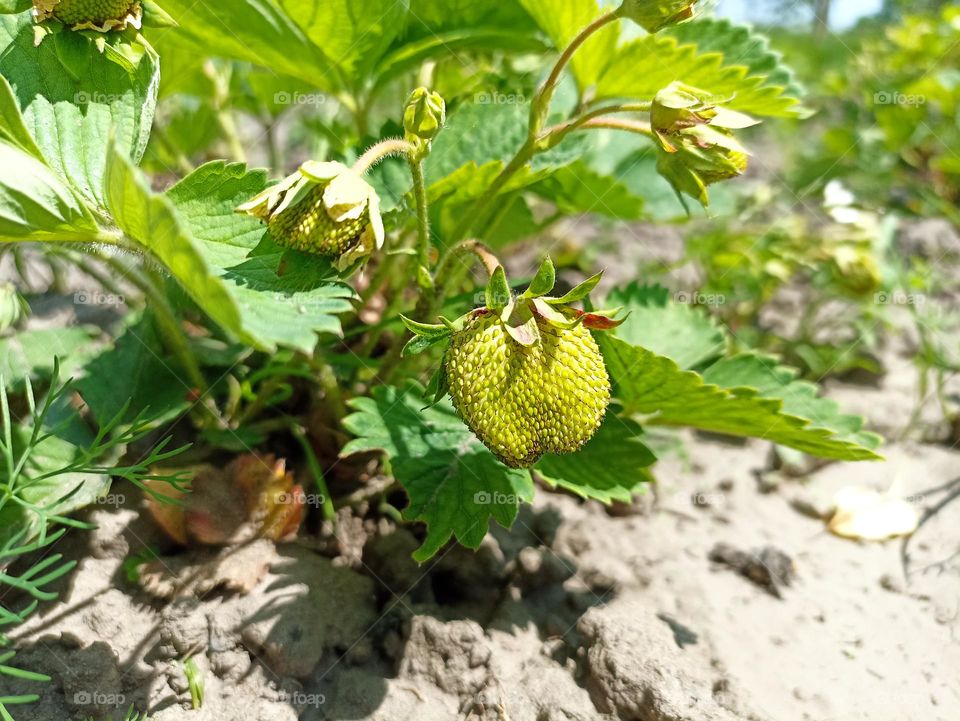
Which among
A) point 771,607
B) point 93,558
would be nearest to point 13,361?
point 93,558

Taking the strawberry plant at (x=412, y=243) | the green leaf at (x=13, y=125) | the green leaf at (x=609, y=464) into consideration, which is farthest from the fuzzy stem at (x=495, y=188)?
the green leaf at (x=13, y=125)

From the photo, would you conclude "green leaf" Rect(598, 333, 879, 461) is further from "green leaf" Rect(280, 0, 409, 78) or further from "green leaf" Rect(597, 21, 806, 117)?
"green leaf" Rect(280, 0, 409, 78)

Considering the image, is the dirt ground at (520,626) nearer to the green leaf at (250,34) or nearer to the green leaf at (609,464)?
the green leaf at (609,464)

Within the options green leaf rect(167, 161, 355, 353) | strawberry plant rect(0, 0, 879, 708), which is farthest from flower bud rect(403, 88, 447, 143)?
green leaf rect(167, 161, 355, 353)

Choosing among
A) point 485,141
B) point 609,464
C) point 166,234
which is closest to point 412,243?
point 485,141

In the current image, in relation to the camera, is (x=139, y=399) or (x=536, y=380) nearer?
(x=536, y=380)

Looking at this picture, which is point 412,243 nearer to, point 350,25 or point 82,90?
point 350,25

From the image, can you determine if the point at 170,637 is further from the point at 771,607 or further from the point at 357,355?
the point at 771,607
